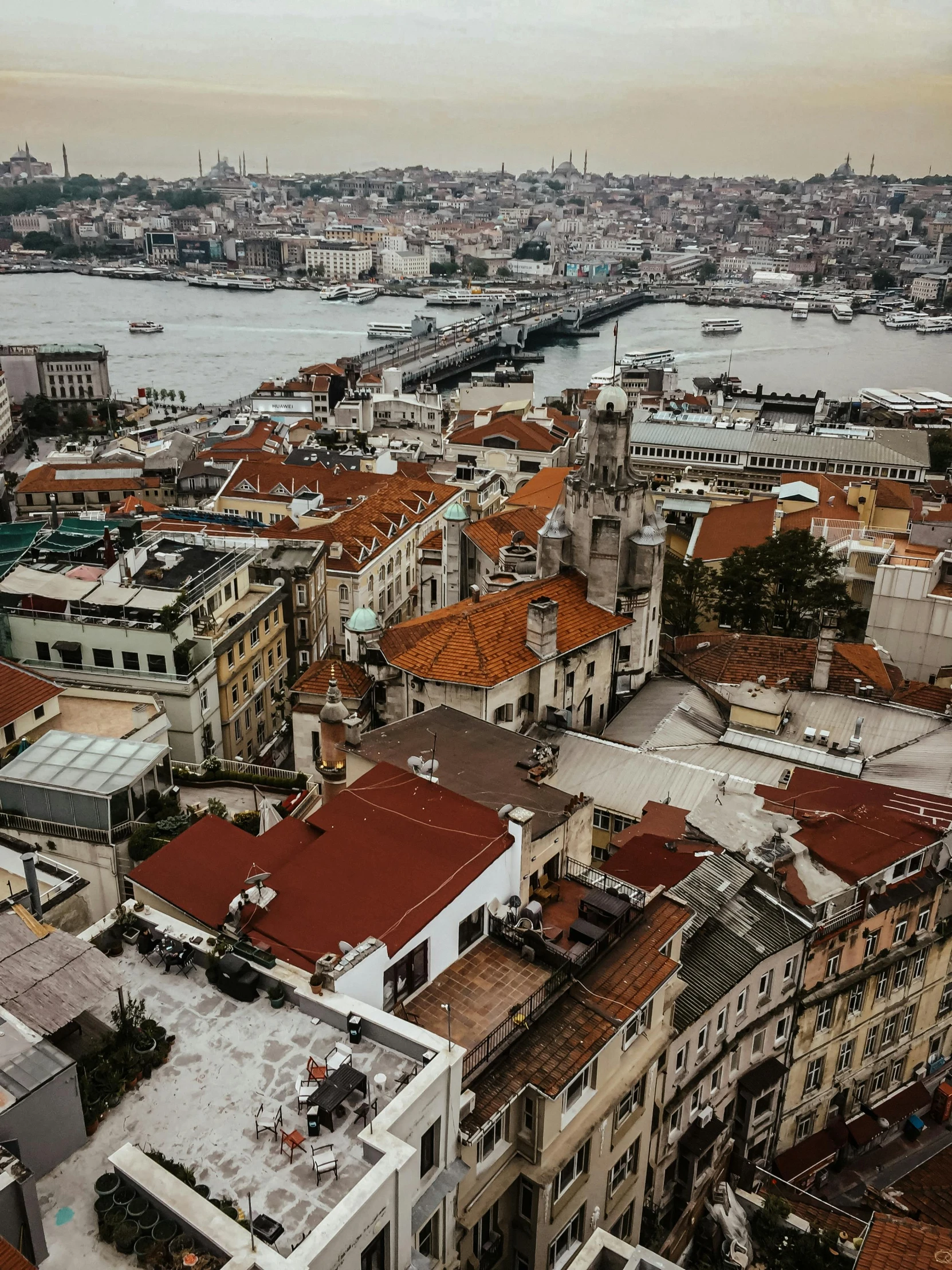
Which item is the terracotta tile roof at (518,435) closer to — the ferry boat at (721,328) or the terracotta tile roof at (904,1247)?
the terracotta tile roof at (904,1247)

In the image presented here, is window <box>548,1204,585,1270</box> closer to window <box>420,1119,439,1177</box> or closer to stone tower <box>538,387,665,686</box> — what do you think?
window <box>420,1119,439,1177</box>

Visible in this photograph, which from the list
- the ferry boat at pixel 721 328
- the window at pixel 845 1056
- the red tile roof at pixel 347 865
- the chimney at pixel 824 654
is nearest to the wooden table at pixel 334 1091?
the red tile roof at pixel 347 865

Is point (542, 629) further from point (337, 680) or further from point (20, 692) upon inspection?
point (20, 692)

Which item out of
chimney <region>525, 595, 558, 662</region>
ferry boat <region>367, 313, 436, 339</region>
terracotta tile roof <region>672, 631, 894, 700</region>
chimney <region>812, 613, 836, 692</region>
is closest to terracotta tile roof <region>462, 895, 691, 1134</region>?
chimney <region>525, 595, 558, 662</region>

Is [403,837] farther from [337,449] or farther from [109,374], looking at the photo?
[109,374]

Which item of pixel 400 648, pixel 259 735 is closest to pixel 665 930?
pixel 400 648

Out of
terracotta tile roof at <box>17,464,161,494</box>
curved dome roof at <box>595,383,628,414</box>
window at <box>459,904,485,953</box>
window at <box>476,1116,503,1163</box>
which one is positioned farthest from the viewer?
terracotta tile roof at <box>17,464,161,494</box>
